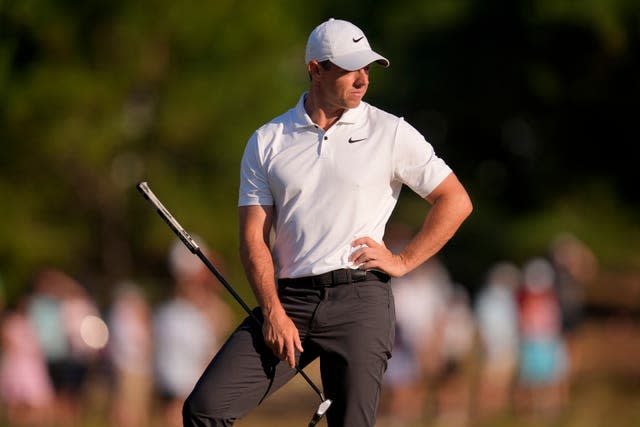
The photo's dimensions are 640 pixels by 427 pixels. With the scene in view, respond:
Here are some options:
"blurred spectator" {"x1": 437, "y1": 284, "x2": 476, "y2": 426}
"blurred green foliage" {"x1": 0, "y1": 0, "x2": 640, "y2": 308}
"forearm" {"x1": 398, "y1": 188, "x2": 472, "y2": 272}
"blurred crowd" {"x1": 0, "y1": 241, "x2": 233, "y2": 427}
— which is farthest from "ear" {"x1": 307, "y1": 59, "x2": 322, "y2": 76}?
"blurred green foliage" {"x1": 0, "y1": 0, "x2": 640, "y2": 308}

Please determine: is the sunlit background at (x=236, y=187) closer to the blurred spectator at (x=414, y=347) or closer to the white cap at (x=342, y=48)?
the blurred spectator at (x=414, y=347)

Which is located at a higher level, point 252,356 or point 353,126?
point 353,126

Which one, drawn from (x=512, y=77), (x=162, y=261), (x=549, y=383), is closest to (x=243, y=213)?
(x=549, y=383)

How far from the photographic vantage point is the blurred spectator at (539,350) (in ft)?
55.0

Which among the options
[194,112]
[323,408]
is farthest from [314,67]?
[194,112]

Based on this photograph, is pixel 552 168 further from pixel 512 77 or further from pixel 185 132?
pixel 185 132

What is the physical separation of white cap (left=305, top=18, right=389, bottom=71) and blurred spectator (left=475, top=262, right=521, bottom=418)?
1110 centimetres

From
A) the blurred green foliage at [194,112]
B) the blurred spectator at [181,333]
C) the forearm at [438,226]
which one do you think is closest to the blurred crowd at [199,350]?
the blurred spectator at [181,333]

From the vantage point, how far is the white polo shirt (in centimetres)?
599

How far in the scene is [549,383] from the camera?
54.9ft

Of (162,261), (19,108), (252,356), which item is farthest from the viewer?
(162,261)

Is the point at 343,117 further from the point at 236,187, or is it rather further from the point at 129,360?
the point at 236,187

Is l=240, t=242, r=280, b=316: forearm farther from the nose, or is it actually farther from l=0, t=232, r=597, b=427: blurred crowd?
l=0, t=232, r=597, b=427: blurred crowd

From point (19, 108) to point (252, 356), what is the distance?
22.1m
